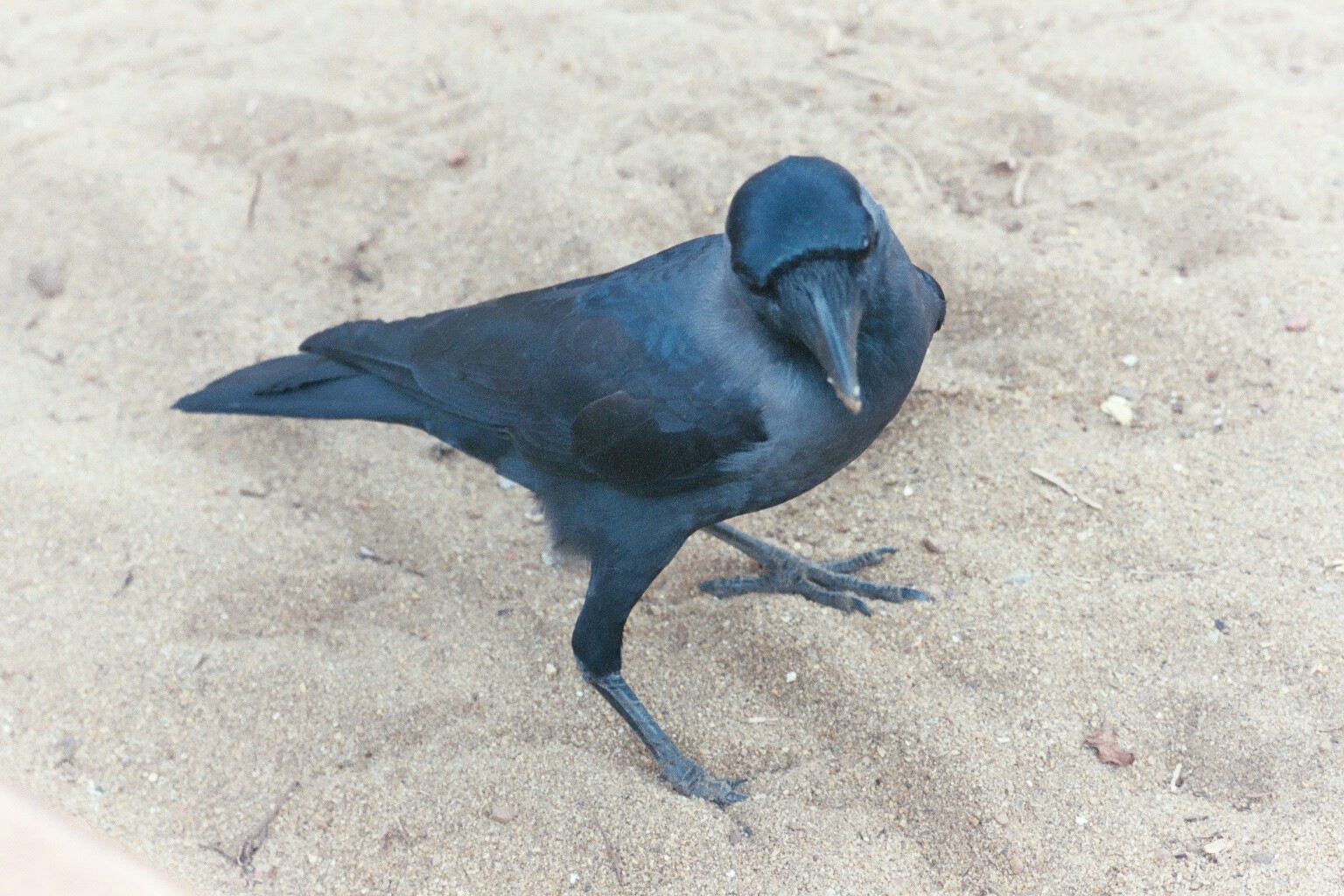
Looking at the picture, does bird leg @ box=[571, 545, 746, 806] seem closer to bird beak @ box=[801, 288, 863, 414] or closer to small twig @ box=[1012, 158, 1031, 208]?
bird beak @ box=[801, 288, 863, 414]

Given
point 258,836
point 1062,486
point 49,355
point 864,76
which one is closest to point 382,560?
point 258,836

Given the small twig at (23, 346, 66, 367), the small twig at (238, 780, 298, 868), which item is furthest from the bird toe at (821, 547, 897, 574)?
the small twig at (23, 346, 66, 367)

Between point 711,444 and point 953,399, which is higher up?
point 711,444

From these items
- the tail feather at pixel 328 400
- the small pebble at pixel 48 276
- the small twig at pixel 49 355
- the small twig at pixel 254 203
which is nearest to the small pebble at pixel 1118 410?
the tail feather at pixel 328 400

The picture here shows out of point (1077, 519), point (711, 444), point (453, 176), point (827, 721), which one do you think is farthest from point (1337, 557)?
point (453, 176)

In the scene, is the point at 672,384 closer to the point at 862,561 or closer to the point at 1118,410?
the point at 862,561

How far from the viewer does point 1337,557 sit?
115 inches

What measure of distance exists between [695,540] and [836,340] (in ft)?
5.09

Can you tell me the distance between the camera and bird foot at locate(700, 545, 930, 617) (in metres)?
3.10

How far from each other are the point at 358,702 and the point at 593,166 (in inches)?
93.5

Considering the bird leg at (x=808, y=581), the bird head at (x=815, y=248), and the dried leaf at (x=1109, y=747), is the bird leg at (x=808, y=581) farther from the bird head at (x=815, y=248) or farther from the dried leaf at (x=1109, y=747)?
the bird head at (x=815, y=248)

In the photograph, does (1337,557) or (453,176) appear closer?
(1337,557)

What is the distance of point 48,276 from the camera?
4152mm

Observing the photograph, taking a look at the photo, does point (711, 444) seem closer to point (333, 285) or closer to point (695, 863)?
point (695, 863)
